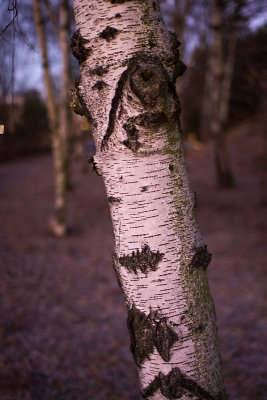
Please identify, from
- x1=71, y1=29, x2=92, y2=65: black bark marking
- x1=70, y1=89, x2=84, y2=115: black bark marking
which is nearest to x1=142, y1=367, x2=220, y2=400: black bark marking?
x1=70, y1=89, x2=84, y2=115: black bark marking

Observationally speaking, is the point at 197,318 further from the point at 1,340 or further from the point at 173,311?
the point at 1,340

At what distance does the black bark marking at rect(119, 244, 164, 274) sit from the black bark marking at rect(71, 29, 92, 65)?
79 centimetres

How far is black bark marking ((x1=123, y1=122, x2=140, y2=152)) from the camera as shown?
3.49ft

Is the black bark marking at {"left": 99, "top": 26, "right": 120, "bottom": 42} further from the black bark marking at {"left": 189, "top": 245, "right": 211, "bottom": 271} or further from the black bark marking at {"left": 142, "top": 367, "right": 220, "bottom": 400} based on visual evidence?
the black bark marking at {"left": 142, "top": 367, "right": 220, "bottom": 400}

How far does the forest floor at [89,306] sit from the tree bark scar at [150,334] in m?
1.78

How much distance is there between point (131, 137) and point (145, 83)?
197 millimetres

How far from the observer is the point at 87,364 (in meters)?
2.98

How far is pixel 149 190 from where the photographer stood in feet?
3.67

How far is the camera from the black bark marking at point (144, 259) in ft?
3.78

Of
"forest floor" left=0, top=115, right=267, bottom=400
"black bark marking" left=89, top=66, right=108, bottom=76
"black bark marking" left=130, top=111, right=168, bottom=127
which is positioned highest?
"black bark marking" left=89, top=66, right=108, bottom=76

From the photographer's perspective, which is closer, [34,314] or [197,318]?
[197,318]

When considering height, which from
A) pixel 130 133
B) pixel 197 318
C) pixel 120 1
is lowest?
pixel 197 318

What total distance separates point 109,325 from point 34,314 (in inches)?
40.9

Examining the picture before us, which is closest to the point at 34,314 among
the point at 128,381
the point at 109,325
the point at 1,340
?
the point at 1,340
